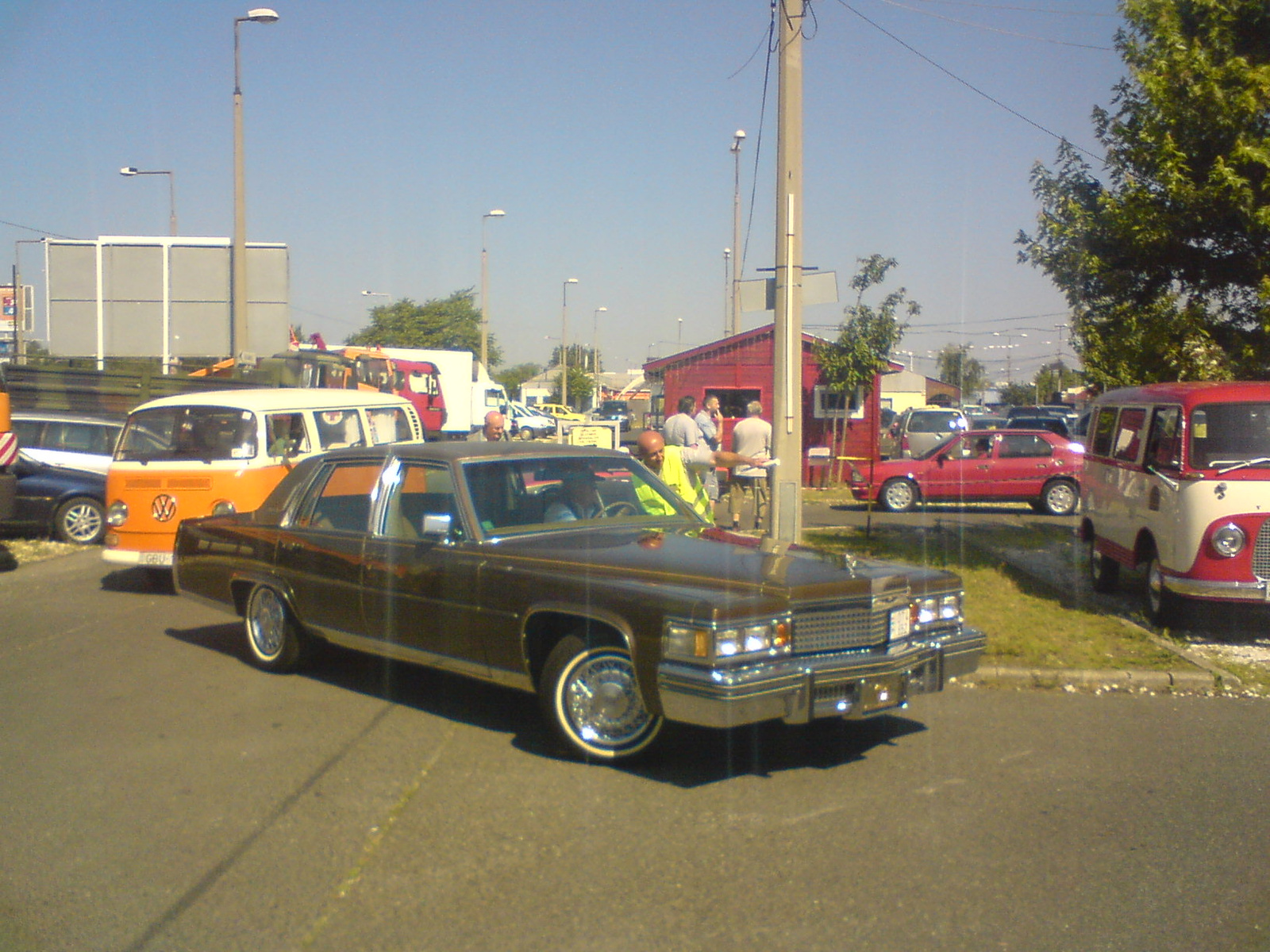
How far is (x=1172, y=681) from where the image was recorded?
23.6ft

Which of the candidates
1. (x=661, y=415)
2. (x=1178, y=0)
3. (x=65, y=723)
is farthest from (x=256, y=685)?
(x=661, y=415)

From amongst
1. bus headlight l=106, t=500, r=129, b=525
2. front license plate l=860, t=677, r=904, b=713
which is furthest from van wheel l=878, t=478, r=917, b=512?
front license plate l=860, t=677, r=904, b=713

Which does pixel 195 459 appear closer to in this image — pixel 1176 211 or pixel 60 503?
pixel 60 503

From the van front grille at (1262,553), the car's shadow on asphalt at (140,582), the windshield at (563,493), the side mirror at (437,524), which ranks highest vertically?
the windshield at (563,493)

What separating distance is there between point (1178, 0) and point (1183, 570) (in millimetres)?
5271

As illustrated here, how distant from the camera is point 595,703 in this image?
5414 mm

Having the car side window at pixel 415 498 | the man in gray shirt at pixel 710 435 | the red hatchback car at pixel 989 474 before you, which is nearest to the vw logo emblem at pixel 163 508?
the car side window at pixel 415 498

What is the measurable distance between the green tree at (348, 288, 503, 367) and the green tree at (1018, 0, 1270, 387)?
177 ft

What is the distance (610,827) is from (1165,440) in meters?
6.36

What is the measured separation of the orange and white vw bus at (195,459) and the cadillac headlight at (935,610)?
23.0 feet

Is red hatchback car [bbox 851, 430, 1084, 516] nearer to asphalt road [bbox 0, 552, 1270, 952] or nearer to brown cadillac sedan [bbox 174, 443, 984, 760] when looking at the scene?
asphalt road [bbox 0, 552, 1270, 952]

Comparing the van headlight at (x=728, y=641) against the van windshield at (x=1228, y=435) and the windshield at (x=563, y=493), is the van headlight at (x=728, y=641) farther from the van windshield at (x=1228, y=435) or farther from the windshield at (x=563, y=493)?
the van windshield at (x=1228, y=435)

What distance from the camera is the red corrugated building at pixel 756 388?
82.4ft

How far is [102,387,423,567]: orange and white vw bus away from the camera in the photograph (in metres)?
10.6
